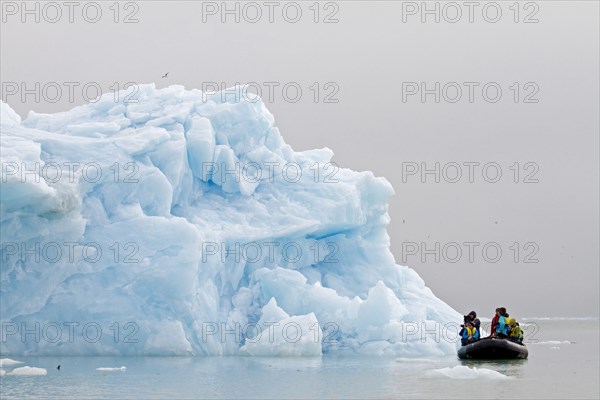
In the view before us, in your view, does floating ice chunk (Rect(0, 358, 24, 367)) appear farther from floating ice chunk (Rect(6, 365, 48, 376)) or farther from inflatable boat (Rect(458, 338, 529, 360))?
inflatable boat (Rect(458, 338, 529, 360))

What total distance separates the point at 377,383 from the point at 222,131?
10.4m

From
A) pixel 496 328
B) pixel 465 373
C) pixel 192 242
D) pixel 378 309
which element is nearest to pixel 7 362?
pixel 192 242

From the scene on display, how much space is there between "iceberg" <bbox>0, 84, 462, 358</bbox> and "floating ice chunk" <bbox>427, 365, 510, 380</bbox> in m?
4.08

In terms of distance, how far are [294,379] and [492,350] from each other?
7.00 m

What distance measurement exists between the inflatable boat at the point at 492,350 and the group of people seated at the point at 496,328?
0.22 m

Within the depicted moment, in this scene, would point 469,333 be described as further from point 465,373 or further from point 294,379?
point 294,379

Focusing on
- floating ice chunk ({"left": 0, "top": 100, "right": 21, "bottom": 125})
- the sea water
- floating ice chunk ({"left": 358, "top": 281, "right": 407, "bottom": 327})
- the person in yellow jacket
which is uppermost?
floating ice chunk ({"left": 0, "top": 100, "right": 21, "bottom": 125})

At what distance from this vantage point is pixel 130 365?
20984mm

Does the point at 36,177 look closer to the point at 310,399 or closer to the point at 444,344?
the point at 310,399

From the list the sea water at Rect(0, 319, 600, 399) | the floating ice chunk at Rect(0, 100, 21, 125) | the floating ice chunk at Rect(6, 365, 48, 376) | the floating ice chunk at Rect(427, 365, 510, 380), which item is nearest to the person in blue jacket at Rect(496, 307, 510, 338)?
the sea water at Rect(0, 319, 600, 399)

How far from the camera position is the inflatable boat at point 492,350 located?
23.8m

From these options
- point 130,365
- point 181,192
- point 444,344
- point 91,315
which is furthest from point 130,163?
point 444,344

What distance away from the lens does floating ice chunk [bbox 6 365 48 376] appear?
18.9m

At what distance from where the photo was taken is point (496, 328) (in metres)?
25.3
